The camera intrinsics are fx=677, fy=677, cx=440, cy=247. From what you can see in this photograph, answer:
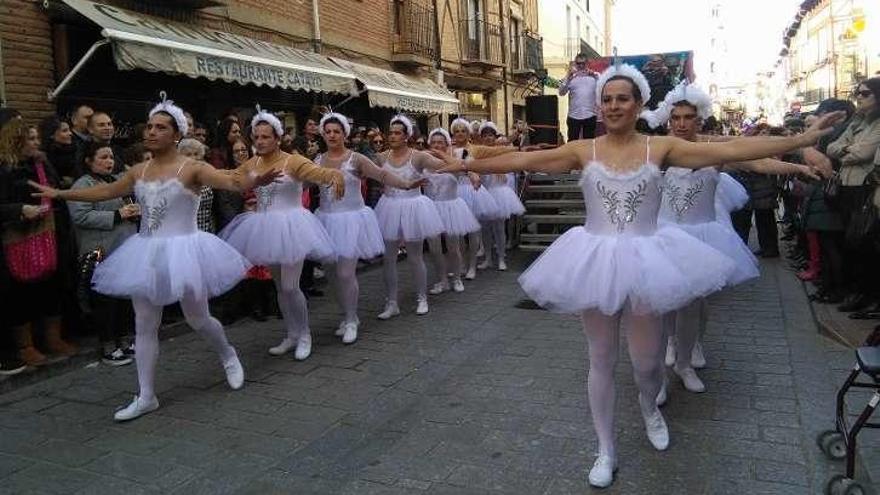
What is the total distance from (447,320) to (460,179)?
323 cm

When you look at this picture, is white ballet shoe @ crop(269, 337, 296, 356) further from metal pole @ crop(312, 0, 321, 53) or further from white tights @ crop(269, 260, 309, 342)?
metal pole @ crop(312, 0, 321, 53)

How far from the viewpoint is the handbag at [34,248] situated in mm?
5520

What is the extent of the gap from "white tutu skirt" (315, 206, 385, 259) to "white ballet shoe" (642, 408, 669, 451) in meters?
3.34

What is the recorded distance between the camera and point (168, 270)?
4648mm

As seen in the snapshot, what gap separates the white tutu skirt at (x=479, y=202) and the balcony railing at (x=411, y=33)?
906 centimetres

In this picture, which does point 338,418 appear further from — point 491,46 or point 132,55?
point 491,46

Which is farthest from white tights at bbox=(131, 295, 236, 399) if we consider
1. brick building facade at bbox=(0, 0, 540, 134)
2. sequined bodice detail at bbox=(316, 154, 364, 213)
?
brick building facade at bbox=(0, 0, 540, 134)

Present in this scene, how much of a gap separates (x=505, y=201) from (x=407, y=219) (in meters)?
3.10

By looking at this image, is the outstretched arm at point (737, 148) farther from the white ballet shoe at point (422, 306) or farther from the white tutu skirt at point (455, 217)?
the white tutu skirt at point (455, 217)

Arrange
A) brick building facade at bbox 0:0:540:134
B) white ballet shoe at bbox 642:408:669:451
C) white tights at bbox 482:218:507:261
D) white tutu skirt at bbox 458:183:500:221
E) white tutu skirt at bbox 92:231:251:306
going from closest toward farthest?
white ballet shoe at bbox 642:408:669:451 < white tutu skirt at bbox 92:231:251:306 < brick building facade at bbox 0:0:540:134 < white tutu skirt at bbox 458:183:500:221 < white tights at bbox 482:218:507:261

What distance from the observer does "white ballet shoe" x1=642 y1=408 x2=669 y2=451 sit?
393cm

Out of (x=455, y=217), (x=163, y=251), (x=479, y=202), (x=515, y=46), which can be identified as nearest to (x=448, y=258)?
(x=455, y=217)

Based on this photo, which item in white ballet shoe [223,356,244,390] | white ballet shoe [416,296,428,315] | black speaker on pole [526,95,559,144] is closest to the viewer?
white ballet shoe [223,356,244,390]

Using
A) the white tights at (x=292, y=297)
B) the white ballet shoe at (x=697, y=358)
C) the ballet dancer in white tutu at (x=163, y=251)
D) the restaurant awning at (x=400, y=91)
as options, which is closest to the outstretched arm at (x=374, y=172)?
the white tights at (x=292, y=297)
